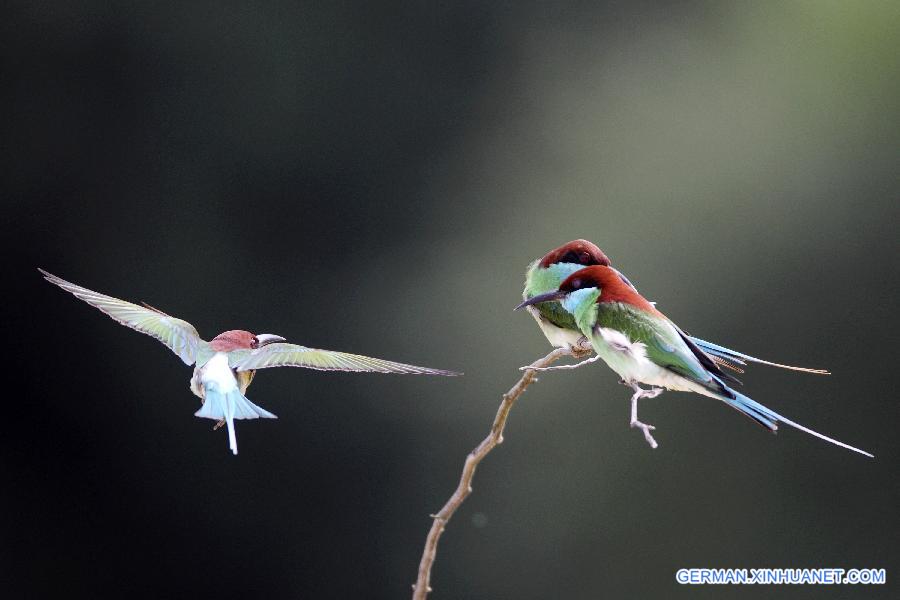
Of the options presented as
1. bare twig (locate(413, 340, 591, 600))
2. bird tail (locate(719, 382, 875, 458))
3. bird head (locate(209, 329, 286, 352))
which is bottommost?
bare twig (locate(413, 340, 591, 600))

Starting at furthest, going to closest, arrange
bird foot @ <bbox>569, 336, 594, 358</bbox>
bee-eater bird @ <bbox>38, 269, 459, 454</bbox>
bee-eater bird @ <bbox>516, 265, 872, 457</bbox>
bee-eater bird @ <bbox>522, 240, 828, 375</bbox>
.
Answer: bee-eater bird @ <bbox>522, 240, 828, 375</bbox> < bird foot @ <bbox>569, 336, 594, 358</bbox> < bee-eater bird @ <bbox>516, 265, 872, 457</bbox> < bee-eater bird @ <bbox>38, 269, 459, 454</bbox>

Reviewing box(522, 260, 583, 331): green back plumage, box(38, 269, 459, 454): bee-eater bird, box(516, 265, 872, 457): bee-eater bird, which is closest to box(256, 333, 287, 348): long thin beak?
box(38, 269, 459, 454): bee-eater bird

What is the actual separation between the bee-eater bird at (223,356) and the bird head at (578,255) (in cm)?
53

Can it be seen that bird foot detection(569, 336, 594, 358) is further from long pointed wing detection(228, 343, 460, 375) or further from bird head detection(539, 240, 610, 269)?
long pointed wing detection(228, 343, 460, 375)

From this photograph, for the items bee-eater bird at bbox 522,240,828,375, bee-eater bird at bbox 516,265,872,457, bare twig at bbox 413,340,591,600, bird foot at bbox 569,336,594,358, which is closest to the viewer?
bare twig at bbox 413,340,591,600

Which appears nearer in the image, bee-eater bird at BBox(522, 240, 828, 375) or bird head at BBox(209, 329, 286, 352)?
bird head at BBox(209, 329, 286, 352)

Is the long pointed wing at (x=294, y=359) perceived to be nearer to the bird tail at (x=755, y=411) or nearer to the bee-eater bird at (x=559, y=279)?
the bird tail at (x=755, y=411)

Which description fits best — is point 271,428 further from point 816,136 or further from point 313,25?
point 816,136

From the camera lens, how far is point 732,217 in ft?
21.8

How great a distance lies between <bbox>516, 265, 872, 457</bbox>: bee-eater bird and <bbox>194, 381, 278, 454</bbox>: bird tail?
329 mm

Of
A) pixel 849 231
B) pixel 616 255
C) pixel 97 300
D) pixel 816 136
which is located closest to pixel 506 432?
pixel 616 255

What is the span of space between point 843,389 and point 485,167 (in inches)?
83.3

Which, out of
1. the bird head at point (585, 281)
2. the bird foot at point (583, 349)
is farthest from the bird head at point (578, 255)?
the bird head at point (585, 281)

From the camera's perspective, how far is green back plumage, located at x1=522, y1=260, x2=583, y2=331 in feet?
6.19
